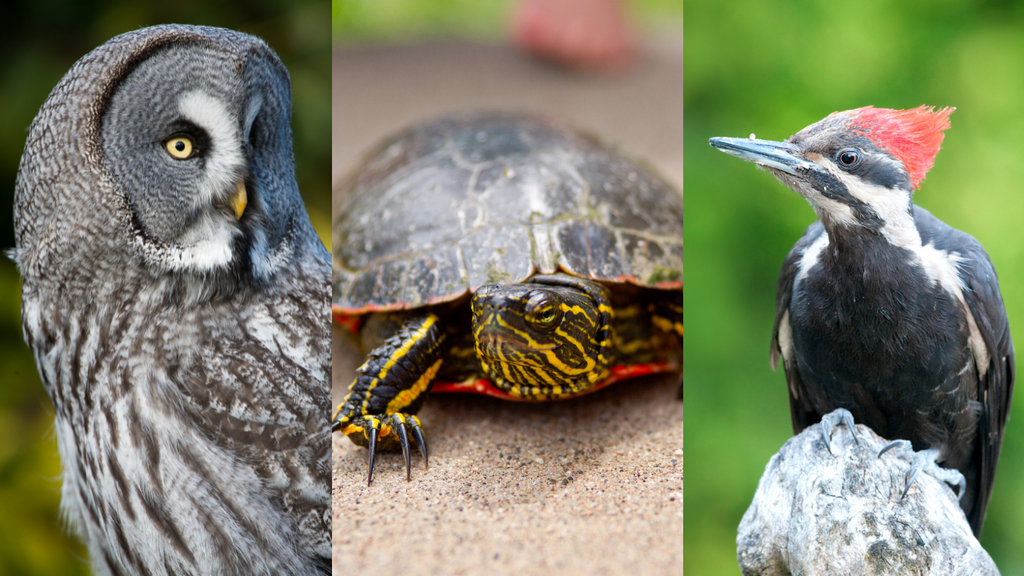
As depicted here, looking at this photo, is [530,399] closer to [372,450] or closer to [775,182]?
[372,450]

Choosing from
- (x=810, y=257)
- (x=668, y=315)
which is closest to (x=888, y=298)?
(x=810, y=257)

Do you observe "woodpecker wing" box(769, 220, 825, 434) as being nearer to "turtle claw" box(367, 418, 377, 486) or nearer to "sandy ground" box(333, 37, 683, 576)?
"sandy ground" box(333, 37, 683, 576)

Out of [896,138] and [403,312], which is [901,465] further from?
[403,312]

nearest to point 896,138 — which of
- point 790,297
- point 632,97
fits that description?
point 790,297

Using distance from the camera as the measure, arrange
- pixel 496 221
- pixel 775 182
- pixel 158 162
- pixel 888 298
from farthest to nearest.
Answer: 1. pixel 775 182
2. pixel 496 221
3. pixel 888 298
4. pixel 158 162

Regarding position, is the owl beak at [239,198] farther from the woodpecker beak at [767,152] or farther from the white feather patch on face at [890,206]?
the white feather patch on face at [890,206]

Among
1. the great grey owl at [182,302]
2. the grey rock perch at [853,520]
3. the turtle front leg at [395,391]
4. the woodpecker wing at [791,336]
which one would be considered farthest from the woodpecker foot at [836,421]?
the great grey owl at [182,302]

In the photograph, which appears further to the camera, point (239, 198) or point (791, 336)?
point (791, 336)
